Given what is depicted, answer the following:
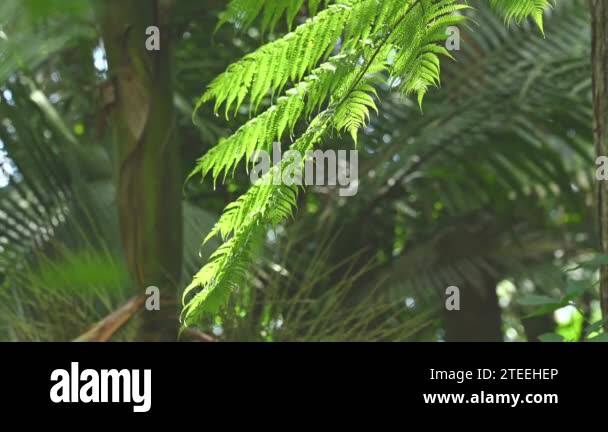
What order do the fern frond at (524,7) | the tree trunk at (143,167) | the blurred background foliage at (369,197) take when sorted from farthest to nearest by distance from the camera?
1. the blurred background foliage at (369,197)
2. the tree trunk at (143,167)
3. the fern frond at (524,7)

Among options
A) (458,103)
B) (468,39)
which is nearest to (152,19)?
(458,103)

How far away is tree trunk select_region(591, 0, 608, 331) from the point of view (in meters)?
1.19

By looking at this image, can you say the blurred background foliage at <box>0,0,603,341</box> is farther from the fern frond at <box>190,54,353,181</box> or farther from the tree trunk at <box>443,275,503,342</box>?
the fern frond at <box>190,54,353,181</box>

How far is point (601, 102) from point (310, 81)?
0.38 metres

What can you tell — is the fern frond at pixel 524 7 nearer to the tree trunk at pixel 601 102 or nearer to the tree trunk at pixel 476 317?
the tree trunk at pixel 601 102

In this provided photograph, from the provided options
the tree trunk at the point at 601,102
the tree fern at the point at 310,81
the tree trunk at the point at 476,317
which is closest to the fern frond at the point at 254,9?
the tree fern at the point at 310,81

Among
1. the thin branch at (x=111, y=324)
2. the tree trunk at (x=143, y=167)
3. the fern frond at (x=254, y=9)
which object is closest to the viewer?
the fern frond at (x=254, y=9)

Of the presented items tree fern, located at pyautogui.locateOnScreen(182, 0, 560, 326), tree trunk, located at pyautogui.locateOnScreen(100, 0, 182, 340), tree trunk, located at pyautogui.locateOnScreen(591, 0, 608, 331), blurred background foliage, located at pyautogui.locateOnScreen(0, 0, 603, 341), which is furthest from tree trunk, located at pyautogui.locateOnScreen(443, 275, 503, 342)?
tree fern, located at pyautogui.locateOnScreen(182, 0, 560, 326)

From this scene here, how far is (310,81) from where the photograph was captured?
1.10 metres

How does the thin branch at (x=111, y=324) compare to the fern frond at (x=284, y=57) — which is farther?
the thin branch at (x=111, y=324)

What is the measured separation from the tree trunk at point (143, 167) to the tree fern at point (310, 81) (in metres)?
0.43

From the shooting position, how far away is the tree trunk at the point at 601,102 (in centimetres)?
119
